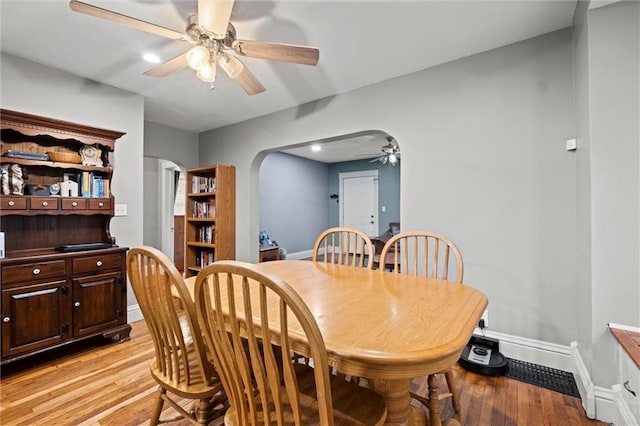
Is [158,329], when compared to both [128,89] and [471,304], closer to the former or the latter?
[471,304]

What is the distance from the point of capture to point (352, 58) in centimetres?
244

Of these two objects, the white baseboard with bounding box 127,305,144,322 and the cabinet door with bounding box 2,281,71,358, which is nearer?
the cabinet door with bounding box 2,281,71,358

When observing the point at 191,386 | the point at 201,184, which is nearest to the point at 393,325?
the point at 191,386

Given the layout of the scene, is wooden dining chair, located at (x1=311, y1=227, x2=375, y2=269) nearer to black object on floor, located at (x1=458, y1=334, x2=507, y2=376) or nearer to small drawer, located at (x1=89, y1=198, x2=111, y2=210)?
black object on floor, located at (x1=458, y1=334, x2=507, y2=376)

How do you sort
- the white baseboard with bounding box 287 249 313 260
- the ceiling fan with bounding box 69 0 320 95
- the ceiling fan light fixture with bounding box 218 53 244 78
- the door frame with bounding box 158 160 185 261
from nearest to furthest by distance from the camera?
the ceiling fan with bounding box 69 0 320 95
the ceiling fan light fixture with bounding box 218 53 244 78
the door frame with bounding box 158 160 185 261
the white baseboard with bounding box 287 249 313 260

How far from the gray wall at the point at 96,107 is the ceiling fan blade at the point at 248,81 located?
62.7 inches

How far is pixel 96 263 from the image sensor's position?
2.47 metres

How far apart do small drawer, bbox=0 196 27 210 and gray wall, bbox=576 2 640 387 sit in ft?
12.1

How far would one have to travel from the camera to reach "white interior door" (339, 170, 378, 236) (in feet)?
23.3

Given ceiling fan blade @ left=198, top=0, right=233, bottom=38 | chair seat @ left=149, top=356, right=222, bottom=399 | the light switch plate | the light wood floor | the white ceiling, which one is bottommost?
the light wood floor

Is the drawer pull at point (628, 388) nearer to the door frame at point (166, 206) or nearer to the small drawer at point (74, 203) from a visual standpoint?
the small drawer at point (74, 203)

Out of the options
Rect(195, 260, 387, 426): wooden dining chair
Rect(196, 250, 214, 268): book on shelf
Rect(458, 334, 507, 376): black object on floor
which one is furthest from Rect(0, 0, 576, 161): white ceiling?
Rect(458, 334, 507, 376): black object on floor

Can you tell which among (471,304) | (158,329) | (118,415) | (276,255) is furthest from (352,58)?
(276,255)

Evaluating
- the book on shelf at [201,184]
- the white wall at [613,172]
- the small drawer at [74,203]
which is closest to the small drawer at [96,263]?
the small drawer at [74,203]
